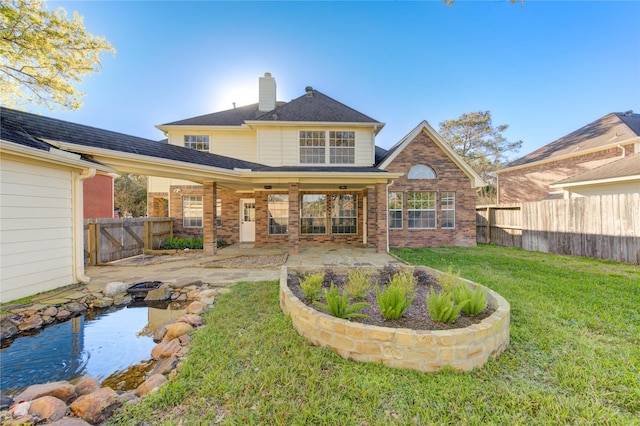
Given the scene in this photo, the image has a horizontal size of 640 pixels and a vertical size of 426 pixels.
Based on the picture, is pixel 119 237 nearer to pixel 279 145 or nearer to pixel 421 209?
pixel 279 145

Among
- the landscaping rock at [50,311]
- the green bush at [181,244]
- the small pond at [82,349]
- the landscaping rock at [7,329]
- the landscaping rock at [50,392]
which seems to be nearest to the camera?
the landscaping rock at [50,392]

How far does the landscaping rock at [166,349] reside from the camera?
3.16 meters

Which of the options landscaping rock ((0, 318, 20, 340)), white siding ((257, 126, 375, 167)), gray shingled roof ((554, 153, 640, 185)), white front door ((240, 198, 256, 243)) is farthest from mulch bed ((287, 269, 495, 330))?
gray shingled roof ((554, 153, 640, 185))

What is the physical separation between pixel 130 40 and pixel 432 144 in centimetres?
1278

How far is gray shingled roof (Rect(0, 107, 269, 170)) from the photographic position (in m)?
5.04

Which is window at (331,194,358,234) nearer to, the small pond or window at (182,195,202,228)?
window at (182,195,202,228)

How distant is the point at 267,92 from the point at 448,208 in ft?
33.8

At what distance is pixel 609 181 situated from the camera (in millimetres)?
9281

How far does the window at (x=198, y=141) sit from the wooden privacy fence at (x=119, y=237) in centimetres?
368

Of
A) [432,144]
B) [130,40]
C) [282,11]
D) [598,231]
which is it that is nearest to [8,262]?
[130,40]

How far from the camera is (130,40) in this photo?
377 inches

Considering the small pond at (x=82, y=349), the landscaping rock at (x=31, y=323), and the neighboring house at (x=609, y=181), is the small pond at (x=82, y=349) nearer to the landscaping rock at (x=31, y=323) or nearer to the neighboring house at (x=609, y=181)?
the landscaping rock at (x=31, y=323)

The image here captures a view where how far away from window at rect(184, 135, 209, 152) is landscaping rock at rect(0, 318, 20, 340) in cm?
956

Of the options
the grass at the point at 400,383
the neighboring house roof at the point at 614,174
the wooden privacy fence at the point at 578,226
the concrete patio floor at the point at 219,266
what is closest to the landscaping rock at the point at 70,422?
the grass at the point at 400,383
